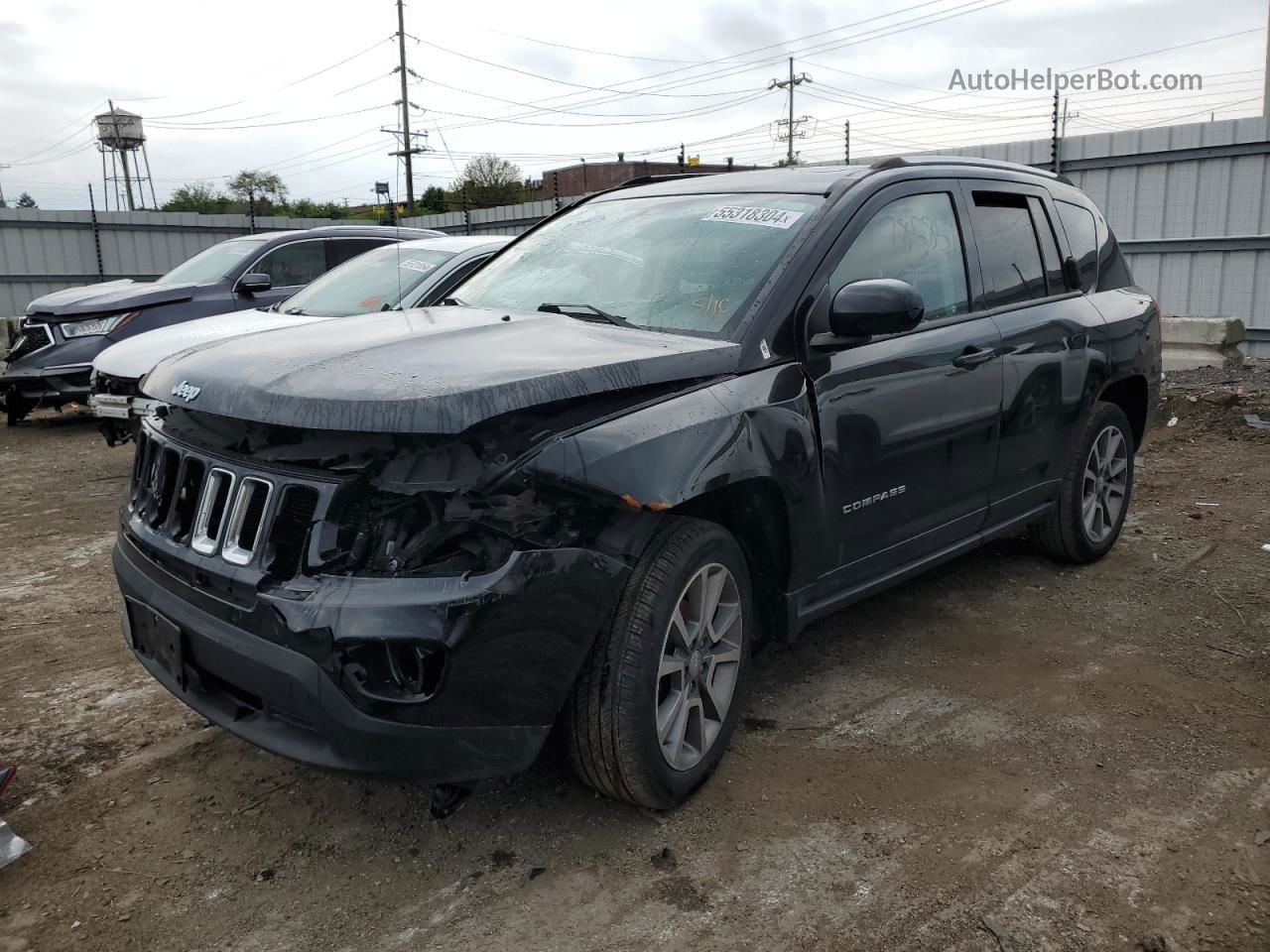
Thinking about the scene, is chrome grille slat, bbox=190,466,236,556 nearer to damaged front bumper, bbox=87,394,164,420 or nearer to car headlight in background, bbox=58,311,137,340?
damaged front bumper, bbox=87,394,164,420

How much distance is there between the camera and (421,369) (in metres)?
2.51

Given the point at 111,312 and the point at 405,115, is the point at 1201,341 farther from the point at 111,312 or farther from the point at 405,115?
the point at 405,115

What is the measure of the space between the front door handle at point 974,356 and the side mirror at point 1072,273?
97 cm

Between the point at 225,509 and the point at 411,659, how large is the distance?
642 millimetres

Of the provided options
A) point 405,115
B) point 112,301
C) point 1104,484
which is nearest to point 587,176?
point 405,115

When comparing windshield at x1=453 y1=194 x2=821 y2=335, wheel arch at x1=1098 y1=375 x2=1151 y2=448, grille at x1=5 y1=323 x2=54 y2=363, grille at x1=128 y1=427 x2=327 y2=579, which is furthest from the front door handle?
grille at x1=5 y1=323 x2=54 y2=363

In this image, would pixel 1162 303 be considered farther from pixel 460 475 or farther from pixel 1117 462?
pixel 460 475

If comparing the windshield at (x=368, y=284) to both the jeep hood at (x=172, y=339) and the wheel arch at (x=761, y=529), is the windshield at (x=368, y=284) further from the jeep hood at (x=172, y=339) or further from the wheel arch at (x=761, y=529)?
the wheel arch at (x=761, y=529)

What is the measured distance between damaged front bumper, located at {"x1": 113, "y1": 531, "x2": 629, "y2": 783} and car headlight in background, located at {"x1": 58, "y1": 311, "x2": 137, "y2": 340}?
7136 millimetres

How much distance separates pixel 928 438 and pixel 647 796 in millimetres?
1667

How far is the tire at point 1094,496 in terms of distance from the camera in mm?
4750

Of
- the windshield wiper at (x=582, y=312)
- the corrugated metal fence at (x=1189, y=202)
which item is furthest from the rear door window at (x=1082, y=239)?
the corrugated metal fence at (x=1189, y=202)

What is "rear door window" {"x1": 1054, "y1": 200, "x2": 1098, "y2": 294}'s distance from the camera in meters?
4.70

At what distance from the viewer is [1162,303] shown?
11047 mm
